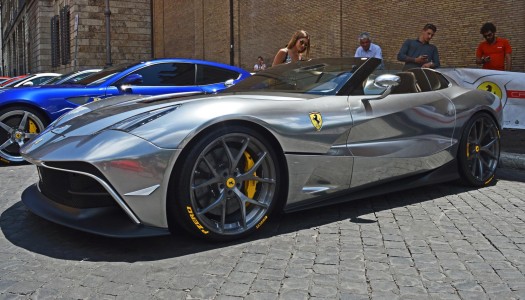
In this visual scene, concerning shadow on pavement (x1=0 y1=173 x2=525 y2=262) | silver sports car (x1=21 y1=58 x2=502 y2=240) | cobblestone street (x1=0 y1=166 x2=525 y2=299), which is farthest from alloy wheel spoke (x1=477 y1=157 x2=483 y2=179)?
shadow on pavement (x1=0 y1=173 x2=525 y2=262)

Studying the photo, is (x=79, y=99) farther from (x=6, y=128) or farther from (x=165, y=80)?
(x=165, y=80)

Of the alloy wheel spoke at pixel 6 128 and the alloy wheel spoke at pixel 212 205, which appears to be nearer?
the alloy wheel spoke at pixel 212 205

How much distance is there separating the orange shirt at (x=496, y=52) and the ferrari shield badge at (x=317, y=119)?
5848 mm

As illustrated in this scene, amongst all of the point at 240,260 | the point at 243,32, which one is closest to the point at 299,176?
the point at 240,260

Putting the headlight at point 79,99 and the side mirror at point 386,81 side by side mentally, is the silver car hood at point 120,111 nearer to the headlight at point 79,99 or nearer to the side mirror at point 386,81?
the side mirror at point 386,81

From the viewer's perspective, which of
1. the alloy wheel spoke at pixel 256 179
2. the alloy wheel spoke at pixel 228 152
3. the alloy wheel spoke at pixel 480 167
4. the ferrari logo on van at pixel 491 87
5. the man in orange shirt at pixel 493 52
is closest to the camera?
the alloy wheel spoke at pixel 228 152

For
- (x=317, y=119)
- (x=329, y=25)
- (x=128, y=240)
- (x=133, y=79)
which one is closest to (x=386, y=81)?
(x=317, y=119)

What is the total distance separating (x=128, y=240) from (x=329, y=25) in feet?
53.3

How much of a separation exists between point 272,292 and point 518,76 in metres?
6.28

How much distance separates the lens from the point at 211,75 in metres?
7.63

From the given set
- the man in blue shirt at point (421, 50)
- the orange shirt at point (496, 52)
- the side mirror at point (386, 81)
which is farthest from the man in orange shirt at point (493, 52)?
the side mirror at point (386, 81)

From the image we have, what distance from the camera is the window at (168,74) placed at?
23.6ft

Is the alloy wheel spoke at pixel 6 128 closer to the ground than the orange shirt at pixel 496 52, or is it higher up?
closer to the ground

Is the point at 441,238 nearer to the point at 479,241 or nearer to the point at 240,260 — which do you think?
the point at 479,241
